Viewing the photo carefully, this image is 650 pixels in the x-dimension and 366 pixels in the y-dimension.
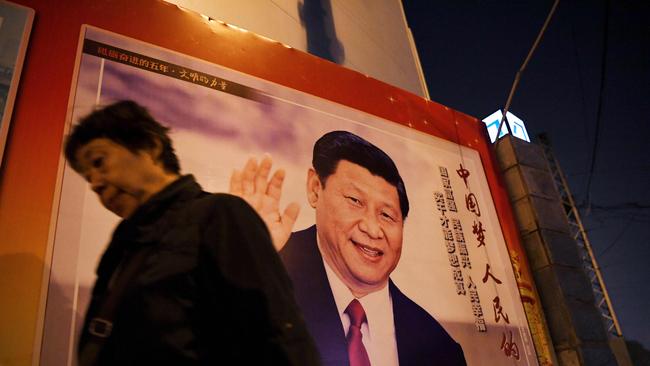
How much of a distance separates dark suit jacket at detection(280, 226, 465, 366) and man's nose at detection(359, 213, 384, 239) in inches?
8.9

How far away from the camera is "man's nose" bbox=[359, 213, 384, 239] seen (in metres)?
1.99

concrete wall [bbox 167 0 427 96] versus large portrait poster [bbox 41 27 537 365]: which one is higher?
concrete wall [bbox 167 0 427 96]

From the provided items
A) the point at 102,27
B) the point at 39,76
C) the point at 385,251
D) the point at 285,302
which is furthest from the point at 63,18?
the point at 385,251

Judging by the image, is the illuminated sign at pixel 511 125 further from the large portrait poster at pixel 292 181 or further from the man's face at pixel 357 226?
the man's face at pixel 357 226

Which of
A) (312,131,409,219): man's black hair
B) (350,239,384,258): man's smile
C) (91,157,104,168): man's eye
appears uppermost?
(312,131,409,219): man's black hair

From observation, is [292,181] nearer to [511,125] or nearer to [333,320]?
[333,320]

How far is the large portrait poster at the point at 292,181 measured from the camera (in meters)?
1.35

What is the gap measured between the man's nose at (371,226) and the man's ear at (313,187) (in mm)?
254

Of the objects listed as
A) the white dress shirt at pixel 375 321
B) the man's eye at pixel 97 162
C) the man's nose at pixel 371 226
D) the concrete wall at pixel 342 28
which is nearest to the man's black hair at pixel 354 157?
the man's nose at pixel 371 226

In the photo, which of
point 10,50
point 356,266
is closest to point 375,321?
point 356,266

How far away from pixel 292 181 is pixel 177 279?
80cm

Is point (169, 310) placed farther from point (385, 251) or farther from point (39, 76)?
point (385, 251)

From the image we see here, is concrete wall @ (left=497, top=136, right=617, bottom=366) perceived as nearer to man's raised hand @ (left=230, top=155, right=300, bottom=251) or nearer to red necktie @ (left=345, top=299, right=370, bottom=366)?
red necktie @ (left=345, top=299, right=370, bottom=366)

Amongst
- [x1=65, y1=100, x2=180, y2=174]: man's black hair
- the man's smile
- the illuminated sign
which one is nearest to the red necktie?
the man's smile
